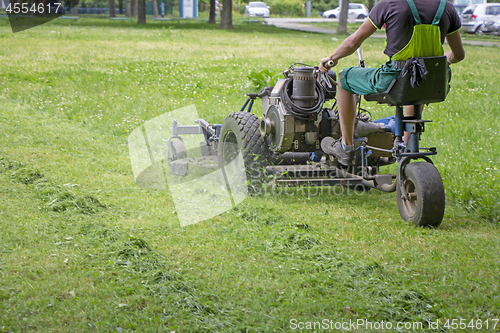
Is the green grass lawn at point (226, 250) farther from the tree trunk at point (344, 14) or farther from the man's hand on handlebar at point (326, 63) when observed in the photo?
the tree trunk at point (344, 14)

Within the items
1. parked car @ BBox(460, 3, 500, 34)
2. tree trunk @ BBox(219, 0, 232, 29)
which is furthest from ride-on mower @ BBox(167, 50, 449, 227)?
parked car @ BBox(460, 3, 500, 34)

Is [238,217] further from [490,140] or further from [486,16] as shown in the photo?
[486,16]

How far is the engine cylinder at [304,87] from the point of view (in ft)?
19.0

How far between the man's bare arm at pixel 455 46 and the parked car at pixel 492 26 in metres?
31.7

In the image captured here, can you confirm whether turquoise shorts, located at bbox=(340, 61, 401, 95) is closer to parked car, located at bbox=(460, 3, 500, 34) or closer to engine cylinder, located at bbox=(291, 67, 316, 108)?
engine cylinder, located at bbox=(291, 67, 316, 108)

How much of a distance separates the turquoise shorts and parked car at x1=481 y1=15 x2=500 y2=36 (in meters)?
32.2

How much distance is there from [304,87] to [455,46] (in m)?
1.54

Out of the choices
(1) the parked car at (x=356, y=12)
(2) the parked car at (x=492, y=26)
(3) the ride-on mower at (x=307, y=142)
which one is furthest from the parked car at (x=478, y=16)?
(3) the ride-on mower at (x=307, y=142)

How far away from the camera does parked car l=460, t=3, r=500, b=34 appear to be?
3388cm

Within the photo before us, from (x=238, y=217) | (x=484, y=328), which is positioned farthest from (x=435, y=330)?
(x=238, y=217)

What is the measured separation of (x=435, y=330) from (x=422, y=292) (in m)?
0.39

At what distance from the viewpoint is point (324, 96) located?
603cm

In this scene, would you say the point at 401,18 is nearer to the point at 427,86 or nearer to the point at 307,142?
the point at 427,86

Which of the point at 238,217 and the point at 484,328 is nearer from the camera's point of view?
the point at 484,328
